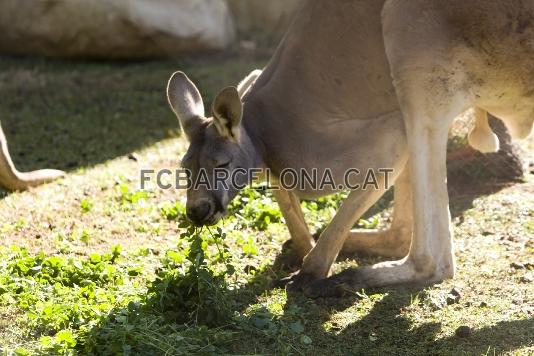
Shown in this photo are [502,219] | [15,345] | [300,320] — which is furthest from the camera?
[502,219]

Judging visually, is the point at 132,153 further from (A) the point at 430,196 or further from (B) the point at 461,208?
(A) the point at 430,196

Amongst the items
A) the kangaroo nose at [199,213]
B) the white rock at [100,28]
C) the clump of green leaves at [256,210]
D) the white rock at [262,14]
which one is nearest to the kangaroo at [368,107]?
the kangaroo nose at [199,213]

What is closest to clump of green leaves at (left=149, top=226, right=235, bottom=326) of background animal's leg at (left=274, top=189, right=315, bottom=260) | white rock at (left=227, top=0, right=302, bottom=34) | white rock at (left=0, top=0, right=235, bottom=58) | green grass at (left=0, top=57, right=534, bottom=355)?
green grass at (left=0, top=57, right=534, bottom=355)

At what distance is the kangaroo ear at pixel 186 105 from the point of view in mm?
4289

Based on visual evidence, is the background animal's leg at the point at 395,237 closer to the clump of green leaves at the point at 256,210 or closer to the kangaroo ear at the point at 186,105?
the clump of green leaves at the point at 256,210

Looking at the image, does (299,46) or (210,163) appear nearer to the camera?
(210,163)

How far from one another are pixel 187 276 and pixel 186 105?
2.87ft

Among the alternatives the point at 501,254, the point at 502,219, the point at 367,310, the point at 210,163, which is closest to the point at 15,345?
the point at 210,163

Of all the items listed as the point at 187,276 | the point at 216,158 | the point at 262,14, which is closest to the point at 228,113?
the point at 216,158

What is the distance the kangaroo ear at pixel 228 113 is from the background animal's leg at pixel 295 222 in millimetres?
522

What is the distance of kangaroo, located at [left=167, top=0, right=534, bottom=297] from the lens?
13.9ft

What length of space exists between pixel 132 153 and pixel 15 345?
2901 mm

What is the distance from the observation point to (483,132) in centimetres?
476

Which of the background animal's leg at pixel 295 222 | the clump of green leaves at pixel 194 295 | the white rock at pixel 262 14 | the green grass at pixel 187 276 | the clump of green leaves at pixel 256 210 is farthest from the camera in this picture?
the white rock at pixel 262 14
